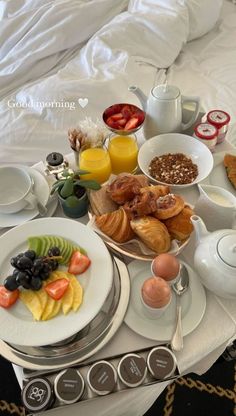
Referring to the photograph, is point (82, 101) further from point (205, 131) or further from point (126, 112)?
point (205, 131)

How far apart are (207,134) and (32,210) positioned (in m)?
0.51

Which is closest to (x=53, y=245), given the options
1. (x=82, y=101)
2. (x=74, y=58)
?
(x=82, y=101)

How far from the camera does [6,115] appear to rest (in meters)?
1.30

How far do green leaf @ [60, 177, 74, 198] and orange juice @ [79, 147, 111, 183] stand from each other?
8cm

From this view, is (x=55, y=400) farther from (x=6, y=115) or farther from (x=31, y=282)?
(x=6, y=115)

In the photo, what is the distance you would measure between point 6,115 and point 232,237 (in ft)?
3.00

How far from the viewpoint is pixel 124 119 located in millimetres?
983

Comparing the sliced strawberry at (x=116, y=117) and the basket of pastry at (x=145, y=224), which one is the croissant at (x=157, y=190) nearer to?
the basket of pastry at (x=145, y=224)

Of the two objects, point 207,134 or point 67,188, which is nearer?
point 67,188

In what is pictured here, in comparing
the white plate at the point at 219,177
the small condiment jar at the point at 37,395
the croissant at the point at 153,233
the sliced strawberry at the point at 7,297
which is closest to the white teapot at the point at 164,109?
the white plate at the point at 219,177

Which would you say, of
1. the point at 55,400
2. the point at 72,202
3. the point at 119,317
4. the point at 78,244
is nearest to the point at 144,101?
the point at 72,202

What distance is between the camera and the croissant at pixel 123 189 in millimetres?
834

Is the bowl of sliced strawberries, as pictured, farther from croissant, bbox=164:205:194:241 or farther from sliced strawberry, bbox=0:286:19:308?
sliced strawberry, bbox=0:286:19:308

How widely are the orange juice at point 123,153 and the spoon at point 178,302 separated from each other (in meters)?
0.32
